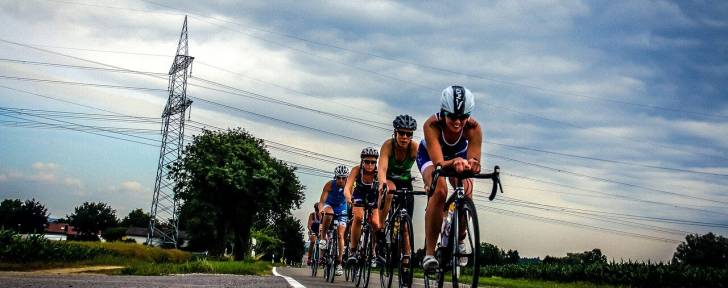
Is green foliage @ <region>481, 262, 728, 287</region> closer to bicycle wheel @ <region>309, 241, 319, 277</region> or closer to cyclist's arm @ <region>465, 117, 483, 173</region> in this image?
bicycle wheel @ <region>309, 241, 319, 277</region>

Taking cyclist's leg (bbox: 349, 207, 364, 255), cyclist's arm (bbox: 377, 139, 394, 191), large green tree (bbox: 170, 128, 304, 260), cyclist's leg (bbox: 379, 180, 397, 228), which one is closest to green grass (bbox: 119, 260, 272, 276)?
cyclist's leg (bbox: 349, 207, 364, 255)

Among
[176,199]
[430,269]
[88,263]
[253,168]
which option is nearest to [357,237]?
[430,269]

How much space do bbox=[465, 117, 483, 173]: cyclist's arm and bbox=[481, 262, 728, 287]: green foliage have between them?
2407 cm

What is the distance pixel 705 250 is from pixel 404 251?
119 metres

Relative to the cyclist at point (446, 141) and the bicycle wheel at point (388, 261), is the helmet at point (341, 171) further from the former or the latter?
the cyclist at point (446, 141)

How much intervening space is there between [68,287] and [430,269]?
10.7ft

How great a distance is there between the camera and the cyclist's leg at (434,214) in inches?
243

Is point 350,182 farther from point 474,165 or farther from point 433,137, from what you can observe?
point 474,165

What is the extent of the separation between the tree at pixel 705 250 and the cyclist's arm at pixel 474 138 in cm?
10316

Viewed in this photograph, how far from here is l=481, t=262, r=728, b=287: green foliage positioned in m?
28.5

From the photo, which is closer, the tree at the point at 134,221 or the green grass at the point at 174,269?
the green grass at the point at 174,269

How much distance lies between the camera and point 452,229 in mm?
5812

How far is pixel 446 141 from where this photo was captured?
6.38m

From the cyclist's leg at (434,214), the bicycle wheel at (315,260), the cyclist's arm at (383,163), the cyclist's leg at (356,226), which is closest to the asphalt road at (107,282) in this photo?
the cyclist's leg at (356,226)
